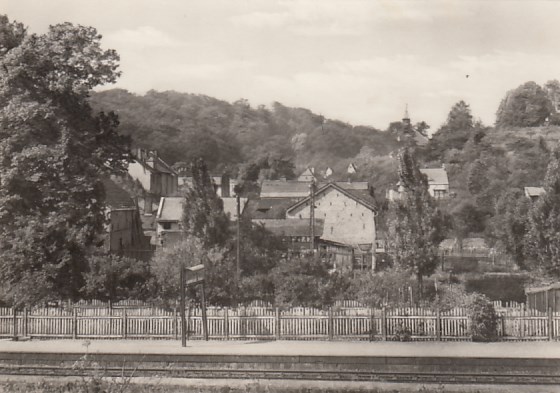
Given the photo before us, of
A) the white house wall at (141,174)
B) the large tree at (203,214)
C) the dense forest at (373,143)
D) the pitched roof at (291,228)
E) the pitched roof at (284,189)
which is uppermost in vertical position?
the dense forest at (373,143)

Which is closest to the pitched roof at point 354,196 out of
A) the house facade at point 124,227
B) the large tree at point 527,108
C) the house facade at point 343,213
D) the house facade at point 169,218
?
the house facade at point 343,213

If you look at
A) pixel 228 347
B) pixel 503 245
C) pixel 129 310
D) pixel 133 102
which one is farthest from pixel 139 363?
pixel 133 102

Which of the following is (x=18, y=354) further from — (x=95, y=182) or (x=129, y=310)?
(x=95, y=182)

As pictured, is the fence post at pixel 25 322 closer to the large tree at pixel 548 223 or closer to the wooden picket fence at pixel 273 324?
the wooden picket fence at pixel 273 324

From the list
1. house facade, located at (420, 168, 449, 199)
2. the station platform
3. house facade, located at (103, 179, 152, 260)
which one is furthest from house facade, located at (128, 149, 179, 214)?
the station platform

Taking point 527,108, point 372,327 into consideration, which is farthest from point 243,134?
point 372,327

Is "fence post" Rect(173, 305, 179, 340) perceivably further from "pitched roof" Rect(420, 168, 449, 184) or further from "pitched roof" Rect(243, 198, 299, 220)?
"pitched roof" Rect(420, 168, 449, 184)
